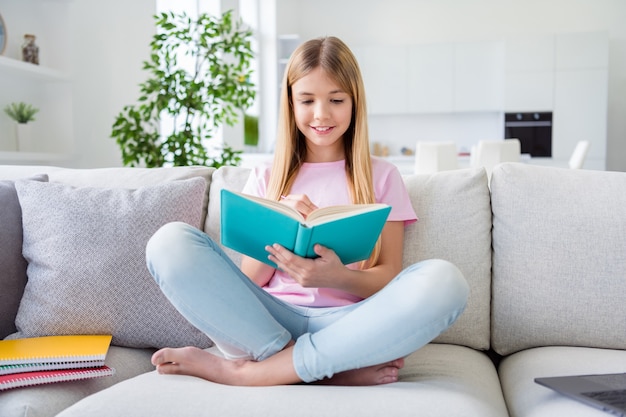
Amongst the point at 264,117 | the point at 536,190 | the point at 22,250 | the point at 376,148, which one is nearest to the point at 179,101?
the point at 22,250

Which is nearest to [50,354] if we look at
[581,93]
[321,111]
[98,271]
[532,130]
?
[98,271]

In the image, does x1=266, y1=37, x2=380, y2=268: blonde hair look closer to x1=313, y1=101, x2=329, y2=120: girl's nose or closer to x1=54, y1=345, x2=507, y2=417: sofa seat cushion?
x1=313, y1=101, x2=329, y2=120: girl's nose

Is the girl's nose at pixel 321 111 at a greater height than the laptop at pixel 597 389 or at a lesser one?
greater

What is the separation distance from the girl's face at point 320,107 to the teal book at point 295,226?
410 mm

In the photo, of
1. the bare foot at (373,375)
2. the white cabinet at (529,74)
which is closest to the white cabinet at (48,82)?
the bare foot at (373,375)

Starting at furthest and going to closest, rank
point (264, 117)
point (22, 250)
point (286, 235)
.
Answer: point (264, 117) → point (22, 250) → point (286, 235)

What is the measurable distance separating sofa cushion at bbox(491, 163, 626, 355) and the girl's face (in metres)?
0.47

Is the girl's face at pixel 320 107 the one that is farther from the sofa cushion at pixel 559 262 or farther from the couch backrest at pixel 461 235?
the sofa cushion at pixel 559 262

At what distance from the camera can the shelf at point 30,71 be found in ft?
11.0

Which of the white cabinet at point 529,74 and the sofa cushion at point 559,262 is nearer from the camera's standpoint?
the sofa cushion at point 559,262

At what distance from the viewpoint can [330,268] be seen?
133 centimetres

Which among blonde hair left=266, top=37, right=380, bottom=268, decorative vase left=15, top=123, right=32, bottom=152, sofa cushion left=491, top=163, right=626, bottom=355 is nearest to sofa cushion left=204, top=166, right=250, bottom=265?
blonde hair left=266, top=37, right=380, bottom=268

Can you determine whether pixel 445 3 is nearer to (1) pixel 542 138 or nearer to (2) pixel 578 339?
(1) pixel 542 138

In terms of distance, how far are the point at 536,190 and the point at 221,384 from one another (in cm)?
95
